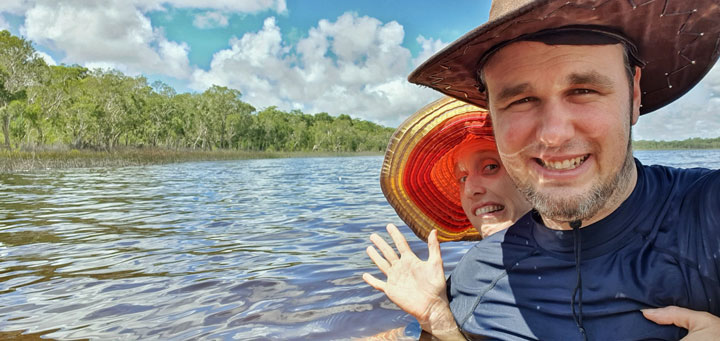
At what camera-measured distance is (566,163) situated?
1631mm

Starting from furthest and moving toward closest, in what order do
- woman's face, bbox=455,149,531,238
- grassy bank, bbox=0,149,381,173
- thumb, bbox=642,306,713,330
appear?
grassy bank, bbox=0,149,381,173 → woman's face, bbox=455,149,531,238 → thumb, bbox=642,306,713,330

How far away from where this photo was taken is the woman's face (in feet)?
9.71

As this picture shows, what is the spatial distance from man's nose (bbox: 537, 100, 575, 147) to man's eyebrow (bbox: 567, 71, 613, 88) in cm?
8

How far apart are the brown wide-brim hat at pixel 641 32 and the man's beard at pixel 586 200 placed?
41 cm

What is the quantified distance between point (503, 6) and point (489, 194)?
160 cm

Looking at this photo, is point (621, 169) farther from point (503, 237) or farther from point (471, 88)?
point (471, 88)

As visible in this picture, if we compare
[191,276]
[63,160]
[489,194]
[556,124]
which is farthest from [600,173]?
[63,160]

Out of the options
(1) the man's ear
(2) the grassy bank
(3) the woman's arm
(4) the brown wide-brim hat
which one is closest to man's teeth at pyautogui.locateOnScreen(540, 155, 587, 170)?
(1) the man's ear

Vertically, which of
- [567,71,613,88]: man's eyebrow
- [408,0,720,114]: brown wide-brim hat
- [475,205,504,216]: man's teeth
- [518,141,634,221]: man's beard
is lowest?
[475,205,504,216]: man's teeth

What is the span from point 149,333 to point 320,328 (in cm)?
107

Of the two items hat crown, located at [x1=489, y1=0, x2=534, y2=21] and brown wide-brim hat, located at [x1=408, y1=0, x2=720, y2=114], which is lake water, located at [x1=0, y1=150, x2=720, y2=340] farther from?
hat crown, located at [x1=489, y1=0, x2=534, y2=21]

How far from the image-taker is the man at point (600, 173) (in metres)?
1.51

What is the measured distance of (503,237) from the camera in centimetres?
208

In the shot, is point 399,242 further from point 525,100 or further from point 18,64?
point 18,64
